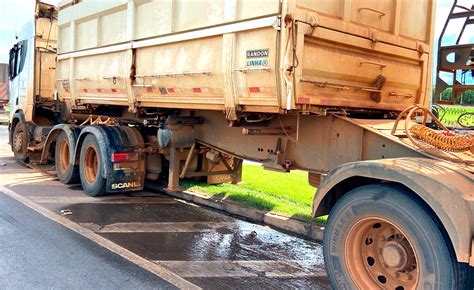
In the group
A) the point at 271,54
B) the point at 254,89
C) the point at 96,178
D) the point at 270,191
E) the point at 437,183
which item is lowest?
the point at 270,191

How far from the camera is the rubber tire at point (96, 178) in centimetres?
766

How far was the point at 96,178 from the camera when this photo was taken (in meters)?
→ 7.82

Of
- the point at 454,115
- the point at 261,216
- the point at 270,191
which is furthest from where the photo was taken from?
the point at 270,191

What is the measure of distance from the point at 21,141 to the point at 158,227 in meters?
6.78

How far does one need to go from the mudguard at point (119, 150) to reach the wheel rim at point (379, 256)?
4872 millimetres

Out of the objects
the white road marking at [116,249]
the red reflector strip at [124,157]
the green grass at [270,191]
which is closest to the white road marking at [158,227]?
the white road marking at [116,249]

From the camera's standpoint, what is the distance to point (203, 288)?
415 cm

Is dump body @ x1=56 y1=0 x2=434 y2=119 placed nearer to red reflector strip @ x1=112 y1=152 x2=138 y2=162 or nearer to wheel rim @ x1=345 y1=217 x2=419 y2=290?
red reflector strip @ x1=112 y1=152 x2=138 y2=162

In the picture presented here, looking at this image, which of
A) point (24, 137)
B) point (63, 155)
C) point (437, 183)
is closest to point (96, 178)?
point (63, 155)

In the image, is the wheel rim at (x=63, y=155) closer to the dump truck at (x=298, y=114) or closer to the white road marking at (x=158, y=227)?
the dump truck at (x=298, y=114)

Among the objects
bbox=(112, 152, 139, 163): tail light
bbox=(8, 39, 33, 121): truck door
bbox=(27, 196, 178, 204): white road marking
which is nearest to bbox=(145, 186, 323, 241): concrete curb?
bbox=(27, 196, 178, 204): white road marking

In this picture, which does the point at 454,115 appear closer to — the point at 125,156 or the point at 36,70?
the point at 125,156

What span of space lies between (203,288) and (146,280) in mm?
529

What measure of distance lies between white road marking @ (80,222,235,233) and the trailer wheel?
6.11m
